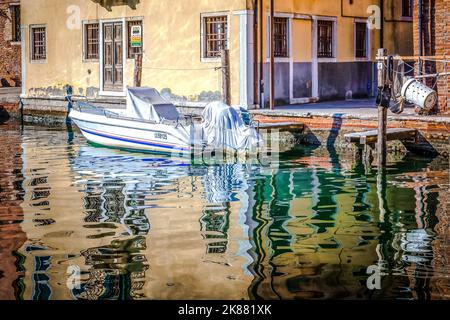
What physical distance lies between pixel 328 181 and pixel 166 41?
10048 mm

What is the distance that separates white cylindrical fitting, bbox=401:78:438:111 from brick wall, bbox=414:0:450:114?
44.3 inches

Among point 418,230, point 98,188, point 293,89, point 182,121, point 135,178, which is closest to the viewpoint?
point 418,230

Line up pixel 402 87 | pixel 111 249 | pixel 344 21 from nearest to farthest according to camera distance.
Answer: pixel 111 249
pixel 402 87
pixel 344 21

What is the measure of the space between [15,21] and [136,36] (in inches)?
468

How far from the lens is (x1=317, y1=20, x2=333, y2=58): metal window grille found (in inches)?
957

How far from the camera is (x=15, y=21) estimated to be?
34812 millimetres

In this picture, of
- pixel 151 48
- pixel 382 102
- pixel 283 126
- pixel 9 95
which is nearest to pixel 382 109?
pixel 382 102

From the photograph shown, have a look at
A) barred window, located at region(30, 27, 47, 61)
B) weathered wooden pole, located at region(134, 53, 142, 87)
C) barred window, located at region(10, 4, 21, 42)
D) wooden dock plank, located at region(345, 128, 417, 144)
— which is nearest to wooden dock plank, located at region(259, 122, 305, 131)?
wooden dock plank, located at region(345, 128, 417, 144)

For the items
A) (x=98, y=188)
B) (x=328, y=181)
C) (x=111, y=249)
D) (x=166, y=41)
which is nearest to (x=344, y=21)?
(x=166, y=41)

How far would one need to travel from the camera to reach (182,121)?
20.1 meters

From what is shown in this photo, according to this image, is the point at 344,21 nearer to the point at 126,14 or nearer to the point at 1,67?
the point at 126,14

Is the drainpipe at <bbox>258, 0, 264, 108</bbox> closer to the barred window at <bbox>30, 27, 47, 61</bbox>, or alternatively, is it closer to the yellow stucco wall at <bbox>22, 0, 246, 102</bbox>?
the yellow stucco wall at <bbox>22, 0, 246, 102</bbox>

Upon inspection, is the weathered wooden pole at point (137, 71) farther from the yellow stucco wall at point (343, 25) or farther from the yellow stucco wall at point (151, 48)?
the yellow stucco wall at point (343, 25)

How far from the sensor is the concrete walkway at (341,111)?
18.6 m
